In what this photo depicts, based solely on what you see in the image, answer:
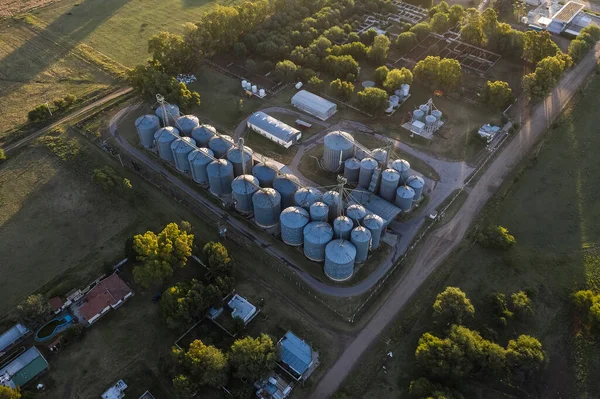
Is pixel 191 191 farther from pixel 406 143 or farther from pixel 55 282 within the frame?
pixel 406 143

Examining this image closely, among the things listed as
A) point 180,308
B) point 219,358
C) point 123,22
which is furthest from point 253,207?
point 123,22

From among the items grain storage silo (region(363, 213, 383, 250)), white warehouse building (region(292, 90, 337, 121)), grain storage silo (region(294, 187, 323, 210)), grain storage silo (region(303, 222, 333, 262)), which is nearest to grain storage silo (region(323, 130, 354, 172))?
grain storage silo (region(294, 187, 323, 210))

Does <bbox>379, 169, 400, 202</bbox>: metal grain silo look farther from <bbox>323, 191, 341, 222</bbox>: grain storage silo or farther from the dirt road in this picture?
<bbox>323, 191, 341, 222</bbox>: grain storage silo

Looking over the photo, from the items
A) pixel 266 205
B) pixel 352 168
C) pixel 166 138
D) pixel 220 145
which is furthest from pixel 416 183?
pixel 166 138

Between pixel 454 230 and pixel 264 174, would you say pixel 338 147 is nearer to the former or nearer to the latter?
pixel 264 174

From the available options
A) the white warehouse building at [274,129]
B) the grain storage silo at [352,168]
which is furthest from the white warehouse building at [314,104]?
the grain storage silo at [352,168]

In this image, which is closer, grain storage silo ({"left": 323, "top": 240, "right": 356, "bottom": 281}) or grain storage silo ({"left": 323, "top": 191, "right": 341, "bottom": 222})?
grain storage silo ({"left": 323, "top": 240, "right": 356, "bottom": 281})
